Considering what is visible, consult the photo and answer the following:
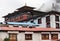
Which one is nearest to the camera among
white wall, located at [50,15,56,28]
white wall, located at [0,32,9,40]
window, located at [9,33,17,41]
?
white wall, located at [0,32,9,40]

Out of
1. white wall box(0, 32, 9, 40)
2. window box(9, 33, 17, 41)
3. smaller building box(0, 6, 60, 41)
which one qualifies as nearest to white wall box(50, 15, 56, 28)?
smaller building box(0, 6, 60, 41)

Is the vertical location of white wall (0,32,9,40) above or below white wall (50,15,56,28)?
below

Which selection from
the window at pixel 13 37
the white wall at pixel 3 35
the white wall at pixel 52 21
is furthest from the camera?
the white wall at pixel 52 21

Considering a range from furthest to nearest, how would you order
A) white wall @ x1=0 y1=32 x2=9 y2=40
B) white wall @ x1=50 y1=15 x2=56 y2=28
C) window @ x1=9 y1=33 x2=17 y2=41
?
white wall @ x1=50 y1=15 x2=56 y2=28
window @ x1=9 y1=33 x2=17 y2=41
white wall @ x1=0 y1=32 x2=9 y2=40

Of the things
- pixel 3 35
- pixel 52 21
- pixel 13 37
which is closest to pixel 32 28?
pixel 13 37

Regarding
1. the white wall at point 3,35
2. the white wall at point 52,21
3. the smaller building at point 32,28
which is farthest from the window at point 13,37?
the white wall at point 52,21

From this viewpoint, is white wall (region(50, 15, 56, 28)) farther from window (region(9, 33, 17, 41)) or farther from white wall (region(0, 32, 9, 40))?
white wall (region(0, 32, 9, 40))

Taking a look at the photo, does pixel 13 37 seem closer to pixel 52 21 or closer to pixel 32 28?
pixel 32 28

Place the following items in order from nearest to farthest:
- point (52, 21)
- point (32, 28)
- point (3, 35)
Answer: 1. point (3, 35)
2. point (32, 28)
3. point (52, 21)

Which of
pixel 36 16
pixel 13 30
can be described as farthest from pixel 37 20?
pixel 13 30

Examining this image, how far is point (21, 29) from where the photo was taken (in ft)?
89.8

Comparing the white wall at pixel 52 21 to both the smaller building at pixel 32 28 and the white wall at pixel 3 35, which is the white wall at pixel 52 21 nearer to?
the smaller building at pixel 32 28

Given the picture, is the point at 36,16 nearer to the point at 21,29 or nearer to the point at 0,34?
the point at 21,29

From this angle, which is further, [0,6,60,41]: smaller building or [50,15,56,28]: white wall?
[50,15,56,28]: white wall
